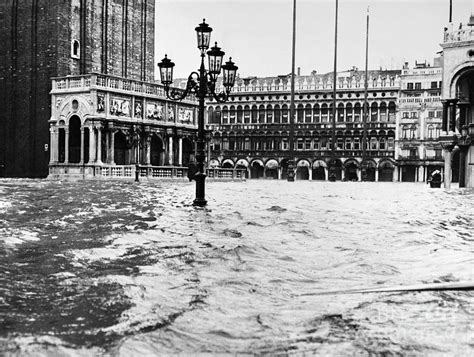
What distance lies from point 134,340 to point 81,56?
35189 millimetres

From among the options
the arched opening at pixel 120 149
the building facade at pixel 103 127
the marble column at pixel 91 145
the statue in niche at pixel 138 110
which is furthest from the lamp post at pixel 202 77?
the statue in niche at pixel 138 110

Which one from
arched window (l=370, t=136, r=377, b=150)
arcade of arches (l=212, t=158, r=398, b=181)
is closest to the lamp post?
arcade of arches (l=212, t=158, r=398, b=181)

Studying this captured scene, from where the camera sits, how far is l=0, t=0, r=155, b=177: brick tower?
1351 inches

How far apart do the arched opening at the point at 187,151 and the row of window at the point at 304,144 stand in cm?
2906

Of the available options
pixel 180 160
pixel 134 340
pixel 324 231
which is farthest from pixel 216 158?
pixel 134 340

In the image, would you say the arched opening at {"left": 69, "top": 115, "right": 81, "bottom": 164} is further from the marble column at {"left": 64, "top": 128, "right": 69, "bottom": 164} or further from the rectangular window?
the rectangular window

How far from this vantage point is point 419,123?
63.9 meters

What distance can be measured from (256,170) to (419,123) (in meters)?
19.4

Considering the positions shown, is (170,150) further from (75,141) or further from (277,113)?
(277,113)

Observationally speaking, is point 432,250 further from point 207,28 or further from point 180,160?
point 180,160

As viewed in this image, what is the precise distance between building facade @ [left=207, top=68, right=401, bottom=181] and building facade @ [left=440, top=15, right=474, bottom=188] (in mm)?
35905

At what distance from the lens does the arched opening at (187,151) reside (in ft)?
138

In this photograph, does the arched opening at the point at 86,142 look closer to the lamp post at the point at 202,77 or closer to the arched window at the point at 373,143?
the lamp post at the point at 202,77

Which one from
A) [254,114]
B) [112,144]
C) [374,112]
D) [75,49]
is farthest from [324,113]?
[112,144]
